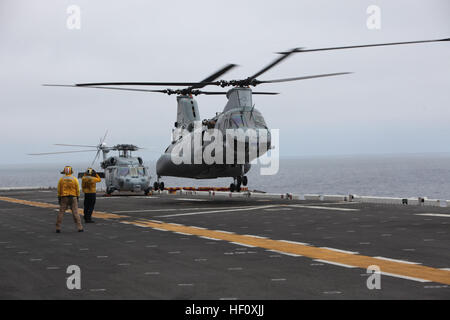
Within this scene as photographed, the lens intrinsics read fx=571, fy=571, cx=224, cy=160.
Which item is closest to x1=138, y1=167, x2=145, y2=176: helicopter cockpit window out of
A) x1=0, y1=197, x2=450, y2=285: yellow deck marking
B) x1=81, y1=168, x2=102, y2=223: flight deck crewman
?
x1=81, y1=168, x2=102, y2=223: flight deck crewman

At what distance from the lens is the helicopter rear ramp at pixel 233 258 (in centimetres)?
945

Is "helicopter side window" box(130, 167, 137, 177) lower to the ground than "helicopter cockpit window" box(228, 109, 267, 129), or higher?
lower

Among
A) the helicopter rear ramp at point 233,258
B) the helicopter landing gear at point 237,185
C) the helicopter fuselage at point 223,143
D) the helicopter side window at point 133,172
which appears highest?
the helicopter fuselage at point 223,143

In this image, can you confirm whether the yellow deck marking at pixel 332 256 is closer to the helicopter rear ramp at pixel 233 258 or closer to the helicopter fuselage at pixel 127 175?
the helicopter rear ramp at pixel 233 258

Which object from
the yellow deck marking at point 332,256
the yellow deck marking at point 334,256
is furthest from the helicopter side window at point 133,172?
the yellow deck marking at point 334,256

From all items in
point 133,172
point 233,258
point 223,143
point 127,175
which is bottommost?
point 233,258

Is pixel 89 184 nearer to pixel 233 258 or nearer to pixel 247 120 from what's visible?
pixel 233 258

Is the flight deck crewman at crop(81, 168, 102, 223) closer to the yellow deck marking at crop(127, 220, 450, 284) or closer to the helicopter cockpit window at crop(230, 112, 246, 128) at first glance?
the yellow deck marking at crop(127, 220, 450, 284)

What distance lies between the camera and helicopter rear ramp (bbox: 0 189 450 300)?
9.45 meters

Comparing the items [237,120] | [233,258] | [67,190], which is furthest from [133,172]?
[233,258]

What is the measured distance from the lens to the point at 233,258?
13195 mm

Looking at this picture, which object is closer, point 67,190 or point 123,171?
point 67,190
